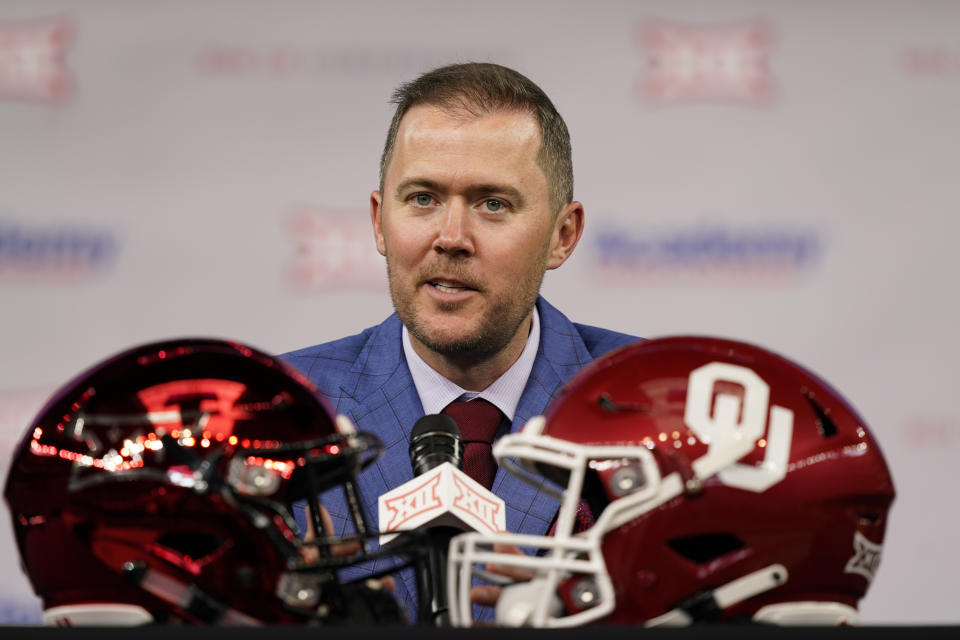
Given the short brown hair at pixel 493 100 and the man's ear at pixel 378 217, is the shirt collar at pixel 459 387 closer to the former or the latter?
the man's ear at pixel 378 217

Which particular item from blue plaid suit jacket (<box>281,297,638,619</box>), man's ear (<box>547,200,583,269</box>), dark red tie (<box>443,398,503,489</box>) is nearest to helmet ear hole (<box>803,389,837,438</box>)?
blue plaid suit jacket (<box>281,297,638,619</box>)

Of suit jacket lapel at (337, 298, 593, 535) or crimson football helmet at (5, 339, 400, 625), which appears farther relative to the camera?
suit jacket lapel at (337, 298, 593, 535)

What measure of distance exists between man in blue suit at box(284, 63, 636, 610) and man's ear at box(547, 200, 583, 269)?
0.4 inches

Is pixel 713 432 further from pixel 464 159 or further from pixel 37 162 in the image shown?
pixel 37 162

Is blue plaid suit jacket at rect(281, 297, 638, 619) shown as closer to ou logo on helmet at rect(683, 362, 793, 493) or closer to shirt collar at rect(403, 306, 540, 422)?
shirt collar at rect(403, 306, 540, 422)

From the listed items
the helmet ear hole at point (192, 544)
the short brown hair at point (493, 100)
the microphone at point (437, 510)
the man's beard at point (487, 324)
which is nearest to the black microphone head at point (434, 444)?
the microphone at point (437, 510)

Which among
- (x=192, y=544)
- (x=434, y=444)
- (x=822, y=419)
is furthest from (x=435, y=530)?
(x=822, y=419)

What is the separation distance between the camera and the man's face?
6.44ft

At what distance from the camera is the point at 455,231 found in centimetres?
194

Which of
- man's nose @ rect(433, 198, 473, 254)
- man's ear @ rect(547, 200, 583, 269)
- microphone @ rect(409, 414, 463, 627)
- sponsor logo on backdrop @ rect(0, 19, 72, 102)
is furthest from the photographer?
sponsor logo on backdrop @ rect(0, 19, 72, 102)

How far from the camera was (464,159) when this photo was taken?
197cm

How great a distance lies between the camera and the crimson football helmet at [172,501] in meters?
1.18

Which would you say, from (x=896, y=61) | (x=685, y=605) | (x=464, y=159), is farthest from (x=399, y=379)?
(x=896, y=61)

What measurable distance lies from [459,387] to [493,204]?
0.37 meters
